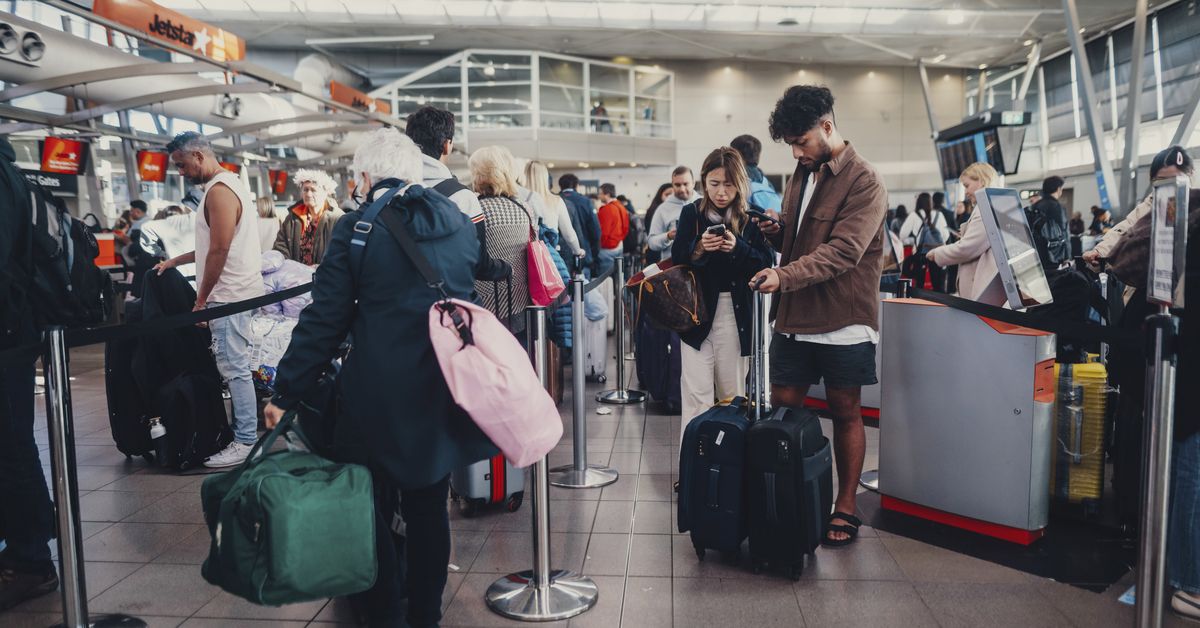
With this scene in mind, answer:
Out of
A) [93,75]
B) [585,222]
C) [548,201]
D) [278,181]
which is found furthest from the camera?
[278,181]

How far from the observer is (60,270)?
3.00 m

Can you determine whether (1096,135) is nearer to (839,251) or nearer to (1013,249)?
(1013,249)

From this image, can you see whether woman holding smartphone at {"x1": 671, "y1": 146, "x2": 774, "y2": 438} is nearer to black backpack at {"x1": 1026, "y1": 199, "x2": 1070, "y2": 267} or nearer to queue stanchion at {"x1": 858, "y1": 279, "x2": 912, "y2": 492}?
queue stanchion at {"x1": 858, "y1": 279, "x2": 912, "y2": 492}

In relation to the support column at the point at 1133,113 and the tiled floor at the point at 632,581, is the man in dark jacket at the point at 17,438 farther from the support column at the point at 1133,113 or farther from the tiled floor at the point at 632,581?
the support column at the point at 1133,113

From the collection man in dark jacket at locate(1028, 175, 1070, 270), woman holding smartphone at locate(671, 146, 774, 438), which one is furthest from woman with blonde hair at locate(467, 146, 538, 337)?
man in dark jacket at locate(1028, 175, 1070, 270)

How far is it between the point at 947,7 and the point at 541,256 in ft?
58.7

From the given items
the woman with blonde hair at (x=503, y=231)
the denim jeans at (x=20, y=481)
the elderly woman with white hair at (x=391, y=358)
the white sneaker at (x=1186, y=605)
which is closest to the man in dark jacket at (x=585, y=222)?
the woman with blonde hair at (x=503, y=231)

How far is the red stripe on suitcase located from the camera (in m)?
3.58

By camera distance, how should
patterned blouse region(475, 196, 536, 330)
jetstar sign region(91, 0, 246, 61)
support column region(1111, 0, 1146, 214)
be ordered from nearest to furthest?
patterned blouse region(475, 196, 536, 330) < jetstar sign region(91, 0, 246, 61) < support column region(1111, 0, 1146, 214)

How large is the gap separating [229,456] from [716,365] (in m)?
2.84

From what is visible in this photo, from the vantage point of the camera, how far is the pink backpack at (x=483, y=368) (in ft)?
6.53

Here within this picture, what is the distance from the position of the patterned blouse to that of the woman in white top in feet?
4.86

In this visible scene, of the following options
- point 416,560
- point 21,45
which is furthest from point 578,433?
point 21,45

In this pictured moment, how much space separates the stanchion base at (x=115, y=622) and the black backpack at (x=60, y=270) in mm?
1122
